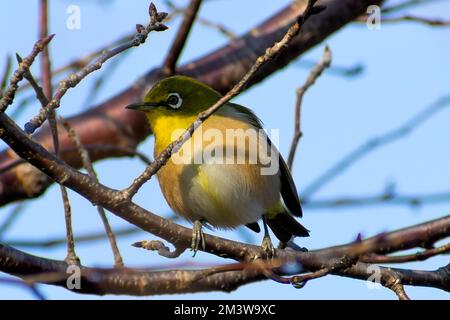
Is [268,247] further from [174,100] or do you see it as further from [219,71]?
[219,71]

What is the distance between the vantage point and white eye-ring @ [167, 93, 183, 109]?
6.21m

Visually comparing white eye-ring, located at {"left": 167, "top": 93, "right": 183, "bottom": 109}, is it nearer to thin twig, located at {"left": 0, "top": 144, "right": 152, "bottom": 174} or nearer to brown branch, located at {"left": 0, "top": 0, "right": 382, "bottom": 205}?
thin twig, located at {"left": 0, "top": 144, "right": 152, "bottom": 174}

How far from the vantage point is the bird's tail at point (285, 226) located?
6.27m

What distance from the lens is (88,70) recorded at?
3543 mm

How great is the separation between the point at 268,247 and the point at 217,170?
76 centimetres

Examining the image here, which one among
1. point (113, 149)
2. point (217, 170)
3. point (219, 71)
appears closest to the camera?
point (217, 170)

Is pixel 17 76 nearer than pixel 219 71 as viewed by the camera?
Yes

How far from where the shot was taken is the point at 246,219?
5949 mm

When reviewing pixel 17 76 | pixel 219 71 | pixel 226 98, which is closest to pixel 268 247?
pixel 226 98

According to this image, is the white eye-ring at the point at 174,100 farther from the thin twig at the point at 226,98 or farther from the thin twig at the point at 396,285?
the thin twig at the point at 396,285

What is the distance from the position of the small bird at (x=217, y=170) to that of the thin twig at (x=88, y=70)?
5.91ft

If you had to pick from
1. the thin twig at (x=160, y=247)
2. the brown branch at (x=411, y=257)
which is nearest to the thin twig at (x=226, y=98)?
the thin twig at (x=160, y=247)
